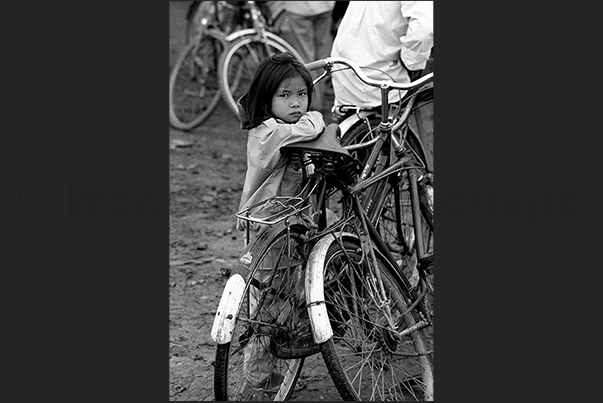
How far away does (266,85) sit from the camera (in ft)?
11.1

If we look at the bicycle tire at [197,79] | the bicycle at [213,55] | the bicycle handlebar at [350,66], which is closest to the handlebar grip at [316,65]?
the bicycle handlebar at [350,66]

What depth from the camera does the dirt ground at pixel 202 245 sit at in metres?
4.14

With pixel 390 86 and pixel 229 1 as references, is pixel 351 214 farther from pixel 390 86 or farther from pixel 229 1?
pixel 229 1

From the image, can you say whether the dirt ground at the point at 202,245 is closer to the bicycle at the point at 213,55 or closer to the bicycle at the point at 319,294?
the bicycle at the point at 213,55

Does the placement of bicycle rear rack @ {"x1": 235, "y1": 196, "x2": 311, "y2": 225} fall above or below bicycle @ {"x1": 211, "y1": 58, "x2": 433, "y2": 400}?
above

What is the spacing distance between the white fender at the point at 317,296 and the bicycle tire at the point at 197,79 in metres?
4.79

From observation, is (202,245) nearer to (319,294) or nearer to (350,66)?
(350,66)

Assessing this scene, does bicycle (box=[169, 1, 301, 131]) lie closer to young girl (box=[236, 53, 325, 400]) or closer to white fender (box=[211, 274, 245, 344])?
young girl (box=[236, 53, 325, 400])

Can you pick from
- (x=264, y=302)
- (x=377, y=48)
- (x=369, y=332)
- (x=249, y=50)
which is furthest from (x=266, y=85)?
(x=249, y=50)

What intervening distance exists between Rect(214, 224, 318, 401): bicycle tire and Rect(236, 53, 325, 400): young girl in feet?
0.08

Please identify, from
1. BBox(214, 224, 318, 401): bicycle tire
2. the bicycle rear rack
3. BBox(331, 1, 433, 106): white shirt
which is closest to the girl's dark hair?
the bicycle rear rack

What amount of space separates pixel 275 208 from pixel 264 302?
0.37 meters

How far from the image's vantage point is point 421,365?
3791 mm

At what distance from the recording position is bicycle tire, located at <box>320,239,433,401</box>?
3471mm
